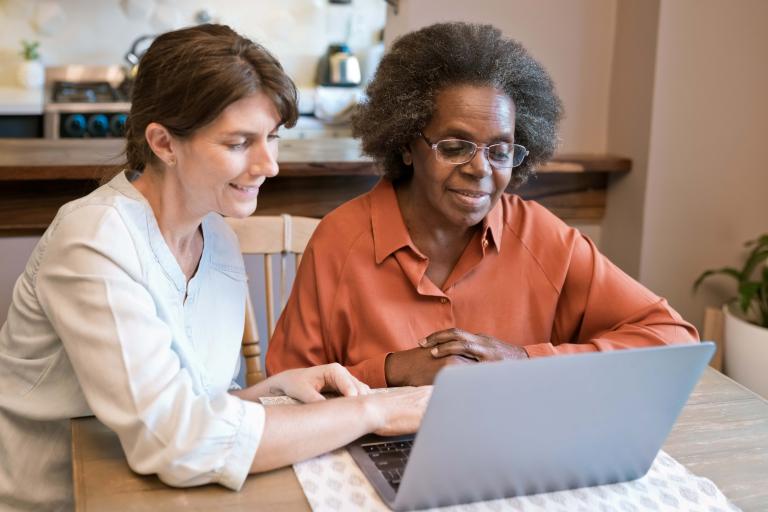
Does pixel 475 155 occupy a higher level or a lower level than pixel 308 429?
higher

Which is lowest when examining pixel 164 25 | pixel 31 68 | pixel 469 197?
pixel 469 197

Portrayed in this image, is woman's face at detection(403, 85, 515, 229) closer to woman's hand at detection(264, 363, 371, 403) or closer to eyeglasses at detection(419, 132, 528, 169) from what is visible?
eyeglasses at detection(419, 132, 528, 169)

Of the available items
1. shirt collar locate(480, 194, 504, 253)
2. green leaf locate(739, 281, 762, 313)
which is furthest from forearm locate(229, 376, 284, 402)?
green leaf locate(739, 281, 762, 313)

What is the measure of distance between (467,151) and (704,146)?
145cm

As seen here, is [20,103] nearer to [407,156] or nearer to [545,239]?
[407,156]

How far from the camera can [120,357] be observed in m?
1.19

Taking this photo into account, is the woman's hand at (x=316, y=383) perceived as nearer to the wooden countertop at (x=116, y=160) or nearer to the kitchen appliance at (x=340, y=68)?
the wooden countertop at (x=116, y=160)

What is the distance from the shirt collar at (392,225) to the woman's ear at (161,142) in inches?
19.0

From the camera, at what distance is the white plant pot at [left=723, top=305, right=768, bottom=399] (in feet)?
8.61

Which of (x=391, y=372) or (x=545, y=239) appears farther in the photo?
(x=545, y=239)

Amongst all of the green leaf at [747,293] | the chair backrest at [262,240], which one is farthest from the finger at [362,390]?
the green leaf at [747,293]

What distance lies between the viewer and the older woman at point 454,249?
65.9 inches

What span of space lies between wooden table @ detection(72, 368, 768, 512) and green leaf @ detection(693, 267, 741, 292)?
1367 millimetres

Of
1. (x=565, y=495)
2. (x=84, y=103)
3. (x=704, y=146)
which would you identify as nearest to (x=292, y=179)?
(x=704, y=146)
